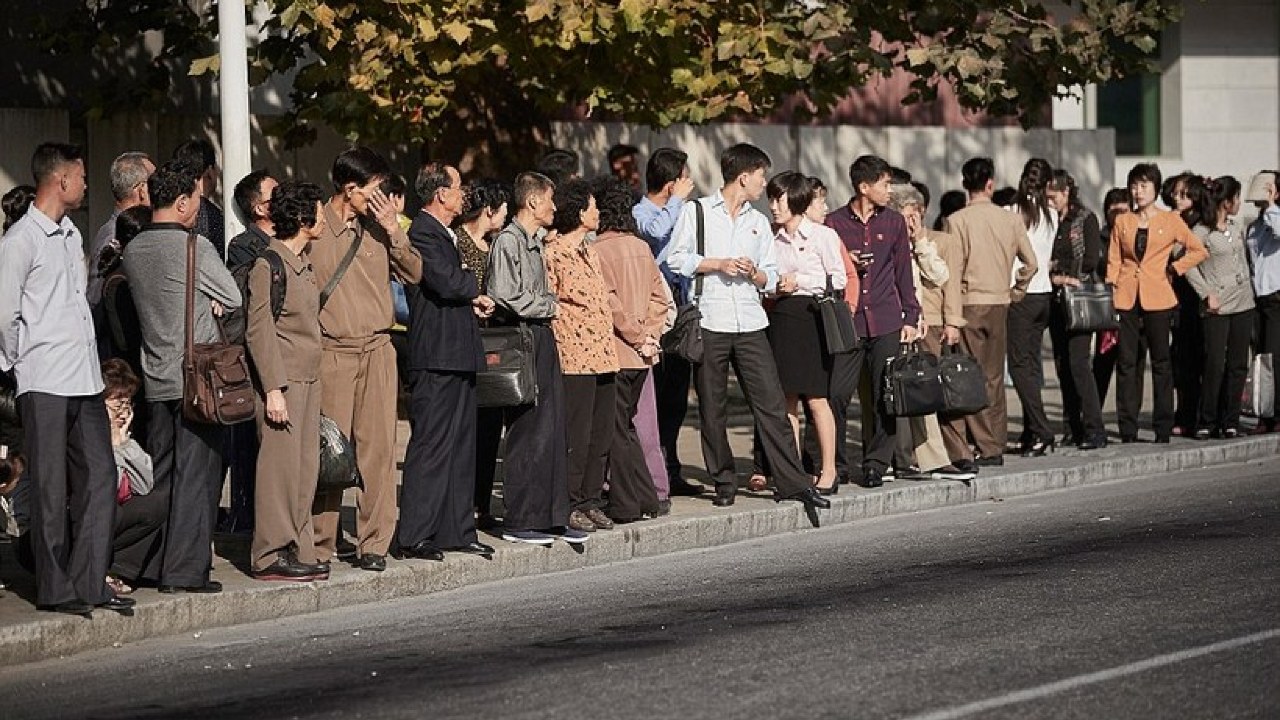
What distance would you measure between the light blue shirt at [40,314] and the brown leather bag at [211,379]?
57cm

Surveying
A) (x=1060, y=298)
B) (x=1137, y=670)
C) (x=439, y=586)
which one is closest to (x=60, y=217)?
(x=439, y=586)

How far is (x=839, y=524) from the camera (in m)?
14.0

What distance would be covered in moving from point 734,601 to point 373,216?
252 centimetres

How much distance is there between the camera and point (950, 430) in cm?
1544

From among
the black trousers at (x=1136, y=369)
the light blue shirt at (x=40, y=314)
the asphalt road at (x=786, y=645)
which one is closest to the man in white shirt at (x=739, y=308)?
the asphalt road at (x=786, y=645)

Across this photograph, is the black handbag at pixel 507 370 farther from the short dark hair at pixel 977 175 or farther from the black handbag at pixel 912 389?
the short dark hair at pixel 977 175

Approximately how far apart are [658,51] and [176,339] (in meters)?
7.52

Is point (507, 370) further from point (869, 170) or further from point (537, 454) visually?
point (869, 170)

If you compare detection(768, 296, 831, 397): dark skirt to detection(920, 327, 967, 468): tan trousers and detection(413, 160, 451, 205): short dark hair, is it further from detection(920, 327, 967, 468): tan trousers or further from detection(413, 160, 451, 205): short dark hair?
detection(413, 160, 451, 205): short dark hair

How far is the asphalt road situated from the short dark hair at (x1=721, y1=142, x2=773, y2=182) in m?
2.25

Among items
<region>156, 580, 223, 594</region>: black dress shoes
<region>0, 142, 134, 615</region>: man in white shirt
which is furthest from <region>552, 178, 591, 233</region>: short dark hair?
<region>0, 142, 134, 615</region>: man in white shirt

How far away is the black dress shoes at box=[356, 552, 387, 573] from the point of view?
37.6 feet

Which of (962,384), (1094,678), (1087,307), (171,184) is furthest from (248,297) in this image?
(1087,307)

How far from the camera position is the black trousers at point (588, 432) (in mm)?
12727
